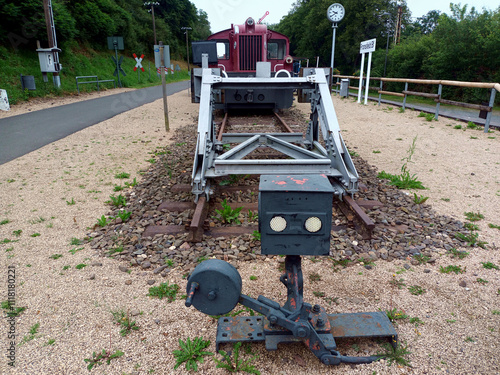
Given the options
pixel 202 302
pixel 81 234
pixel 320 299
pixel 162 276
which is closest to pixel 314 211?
pixel 202 302

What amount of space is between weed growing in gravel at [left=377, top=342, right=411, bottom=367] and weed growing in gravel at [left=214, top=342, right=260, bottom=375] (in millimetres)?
809

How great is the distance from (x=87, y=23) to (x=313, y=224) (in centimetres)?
3505

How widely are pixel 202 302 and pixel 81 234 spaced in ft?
8.35

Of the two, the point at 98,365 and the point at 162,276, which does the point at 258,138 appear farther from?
the point at 98,365

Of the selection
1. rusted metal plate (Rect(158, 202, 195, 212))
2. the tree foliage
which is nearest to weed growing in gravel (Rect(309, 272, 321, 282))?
rusted metal plate (Rect(158, 202, 195, 212))

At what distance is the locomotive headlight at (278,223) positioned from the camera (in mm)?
1952

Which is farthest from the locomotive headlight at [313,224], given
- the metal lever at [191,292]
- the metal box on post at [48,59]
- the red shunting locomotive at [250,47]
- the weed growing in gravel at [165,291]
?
the metal box on post at [48,59]

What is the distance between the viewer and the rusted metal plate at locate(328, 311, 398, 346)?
2307mm

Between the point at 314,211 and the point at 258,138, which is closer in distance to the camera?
the point at 314,211

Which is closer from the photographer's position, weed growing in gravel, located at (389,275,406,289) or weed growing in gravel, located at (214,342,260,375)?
weed growing in gravel, located at (214,342,260,375)

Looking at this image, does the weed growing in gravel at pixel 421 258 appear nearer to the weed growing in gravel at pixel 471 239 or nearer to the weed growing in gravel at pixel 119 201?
the weed growing in gravel at pixel 471 239

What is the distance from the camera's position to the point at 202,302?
2035 millimetres

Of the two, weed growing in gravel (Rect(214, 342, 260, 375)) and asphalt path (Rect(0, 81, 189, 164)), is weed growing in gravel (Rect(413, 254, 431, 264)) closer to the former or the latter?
weed growing in gravel (Rect(214, 342, 260, 375))

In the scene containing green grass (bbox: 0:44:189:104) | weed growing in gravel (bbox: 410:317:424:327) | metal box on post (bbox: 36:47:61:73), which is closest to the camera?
weed growing in gravel (bbox: 410:317:424:327)
